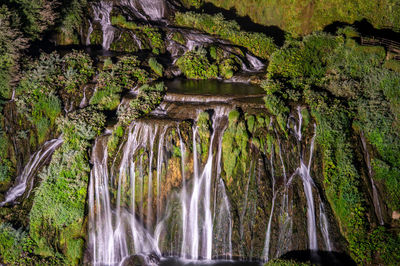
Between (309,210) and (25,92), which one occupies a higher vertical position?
(25,92)

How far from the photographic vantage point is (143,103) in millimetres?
13531

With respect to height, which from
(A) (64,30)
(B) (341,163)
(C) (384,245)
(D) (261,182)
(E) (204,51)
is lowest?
(C) (384,245)

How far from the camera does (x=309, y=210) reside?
11758 mm

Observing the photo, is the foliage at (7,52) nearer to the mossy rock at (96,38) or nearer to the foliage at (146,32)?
the mossy rock at (96,38)

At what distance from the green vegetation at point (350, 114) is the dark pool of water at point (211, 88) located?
831 millimetres

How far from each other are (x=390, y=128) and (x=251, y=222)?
640cm

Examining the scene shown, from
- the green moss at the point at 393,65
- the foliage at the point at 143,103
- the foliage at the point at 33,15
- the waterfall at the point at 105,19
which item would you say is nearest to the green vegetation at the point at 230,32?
the waterfall at the point at 105,19

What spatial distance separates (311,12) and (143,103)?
541 inches

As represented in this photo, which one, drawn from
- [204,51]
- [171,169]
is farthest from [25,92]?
[204,51]

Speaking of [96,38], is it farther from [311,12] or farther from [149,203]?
[311,12]

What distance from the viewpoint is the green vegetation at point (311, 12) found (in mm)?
19297

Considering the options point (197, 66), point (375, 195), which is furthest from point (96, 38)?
A: point (375, 195)

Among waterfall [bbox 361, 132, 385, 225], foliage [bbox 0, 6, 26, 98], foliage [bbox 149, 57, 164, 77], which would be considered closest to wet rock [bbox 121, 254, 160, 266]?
waterfall [bbox 361, 132, 385, 225]

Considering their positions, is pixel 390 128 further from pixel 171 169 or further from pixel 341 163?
pixel 171 169
